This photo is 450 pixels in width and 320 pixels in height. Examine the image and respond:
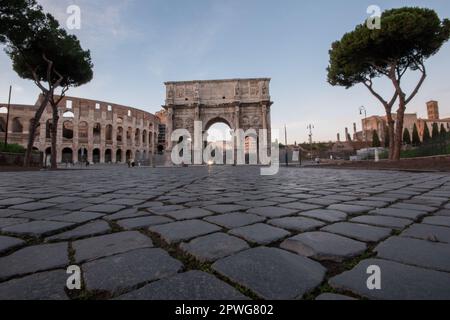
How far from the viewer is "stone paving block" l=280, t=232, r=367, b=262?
1.18 metres

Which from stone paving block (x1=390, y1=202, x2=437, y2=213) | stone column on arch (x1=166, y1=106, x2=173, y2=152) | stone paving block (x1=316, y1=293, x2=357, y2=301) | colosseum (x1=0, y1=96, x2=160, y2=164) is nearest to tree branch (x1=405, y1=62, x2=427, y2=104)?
stone paving block (x1=390, y1=202, x2=437, y2=213)

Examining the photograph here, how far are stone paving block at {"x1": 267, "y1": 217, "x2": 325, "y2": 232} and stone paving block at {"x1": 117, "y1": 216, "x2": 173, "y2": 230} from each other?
34.3 inches

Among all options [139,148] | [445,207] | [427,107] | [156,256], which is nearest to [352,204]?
[445,207]

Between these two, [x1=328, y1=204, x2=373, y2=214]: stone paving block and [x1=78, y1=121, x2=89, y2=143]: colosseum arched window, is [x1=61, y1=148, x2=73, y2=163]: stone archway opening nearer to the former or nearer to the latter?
[x1=78, y1=121, x2=89, y2=143]: colosseum arched window

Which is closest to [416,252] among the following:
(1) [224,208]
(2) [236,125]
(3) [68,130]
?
(1) [224,208]

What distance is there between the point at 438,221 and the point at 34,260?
8.83 ft

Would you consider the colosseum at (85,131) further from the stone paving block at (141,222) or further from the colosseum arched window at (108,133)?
the stone paving block at (141,222)

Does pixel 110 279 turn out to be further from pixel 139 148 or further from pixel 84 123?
pixel 139 148

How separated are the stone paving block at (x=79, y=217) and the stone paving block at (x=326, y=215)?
1832mm

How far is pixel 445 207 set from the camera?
7.90 feet

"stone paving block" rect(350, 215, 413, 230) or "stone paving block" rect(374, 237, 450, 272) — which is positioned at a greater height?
"stone paving block" rect(374, 237, 450, 272)

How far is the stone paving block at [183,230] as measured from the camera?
148 cm

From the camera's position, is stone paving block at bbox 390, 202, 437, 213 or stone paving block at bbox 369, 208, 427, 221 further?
stone paving block at bbox 390, 202, 437, 213

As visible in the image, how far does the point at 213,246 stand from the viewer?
1.32m
